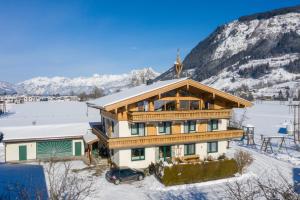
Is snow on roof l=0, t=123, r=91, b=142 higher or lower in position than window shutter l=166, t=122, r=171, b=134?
lower

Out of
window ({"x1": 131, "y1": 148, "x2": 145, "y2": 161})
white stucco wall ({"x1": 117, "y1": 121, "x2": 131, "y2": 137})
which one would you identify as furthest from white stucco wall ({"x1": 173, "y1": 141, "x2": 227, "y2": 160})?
white stucco wall ({"x1": 117, "y1": 121, "x2": 131, "y2": 137})

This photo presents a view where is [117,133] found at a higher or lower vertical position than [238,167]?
higher

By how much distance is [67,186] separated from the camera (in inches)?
947

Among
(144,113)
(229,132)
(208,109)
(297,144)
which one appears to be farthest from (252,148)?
(144,113)

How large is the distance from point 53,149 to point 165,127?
13.7m

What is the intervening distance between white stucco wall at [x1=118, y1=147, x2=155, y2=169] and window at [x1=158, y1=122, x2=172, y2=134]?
2.04 metres

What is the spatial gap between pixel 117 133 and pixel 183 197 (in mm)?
9434

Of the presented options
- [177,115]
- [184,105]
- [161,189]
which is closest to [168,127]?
[177,115]

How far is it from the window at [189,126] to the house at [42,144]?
1231 cm

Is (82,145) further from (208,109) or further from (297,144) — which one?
(297,144)

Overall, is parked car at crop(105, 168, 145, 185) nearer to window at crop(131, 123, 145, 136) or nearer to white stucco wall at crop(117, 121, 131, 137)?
white stucco wall at crop(117, 121, 131, 137)

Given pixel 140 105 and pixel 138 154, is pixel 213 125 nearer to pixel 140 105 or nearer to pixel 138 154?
pixel 140 105

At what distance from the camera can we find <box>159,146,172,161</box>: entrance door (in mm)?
31508

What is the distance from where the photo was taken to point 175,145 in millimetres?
31953
